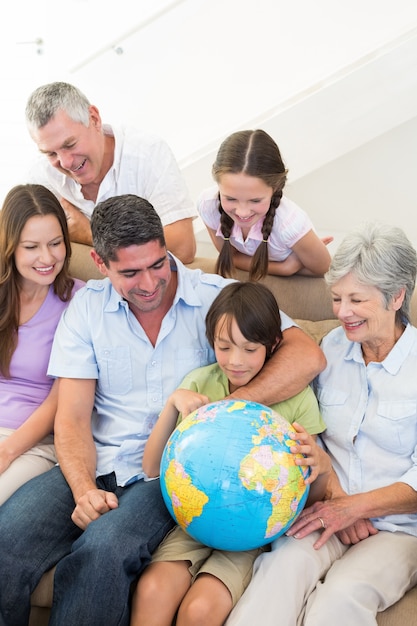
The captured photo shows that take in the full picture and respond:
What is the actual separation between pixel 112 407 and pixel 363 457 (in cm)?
88

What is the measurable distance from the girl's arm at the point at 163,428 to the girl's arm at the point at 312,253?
0.94 metres

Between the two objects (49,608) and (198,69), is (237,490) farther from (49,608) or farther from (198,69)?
(198,69)

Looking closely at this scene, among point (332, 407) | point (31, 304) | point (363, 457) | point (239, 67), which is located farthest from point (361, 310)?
point (239, 67)

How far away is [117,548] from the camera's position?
7.43ft

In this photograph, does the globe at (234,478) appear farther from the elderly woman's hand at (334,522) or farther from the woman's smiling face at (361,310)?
the woman's smiling face at (361,310)

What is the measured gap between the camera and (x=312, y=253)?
3186 millimetres

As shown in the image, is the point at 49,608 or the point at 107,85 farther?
the point at 107,85

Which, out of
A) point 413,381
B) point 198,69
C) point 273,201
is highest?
point 198,69

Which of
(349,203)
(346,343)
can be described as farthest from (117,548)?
(349,203)

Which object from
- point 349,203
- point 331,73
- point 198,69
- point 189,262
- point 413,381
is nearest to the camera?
point 413,381

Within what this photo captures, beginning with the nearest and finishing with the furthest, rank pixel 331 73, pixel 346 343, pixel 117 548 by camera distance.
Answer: pixel 117 548, pixel 346 343, pixel 331 73

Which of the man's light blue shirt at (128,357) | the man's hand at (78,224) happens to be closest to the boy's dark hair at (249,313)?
the man's light blue shirt at (128,357)

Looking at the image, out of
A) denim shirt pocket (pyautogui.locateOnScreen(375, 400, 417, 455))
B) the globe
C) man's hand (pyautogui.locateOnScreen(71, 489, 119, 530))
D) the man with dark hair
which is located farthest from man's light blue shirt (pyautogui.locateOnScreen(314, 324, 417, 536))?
man's hand (pyautogui.locateOnScreen(71, 489, 119, 530))

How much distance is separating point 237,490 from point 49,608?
835mm
